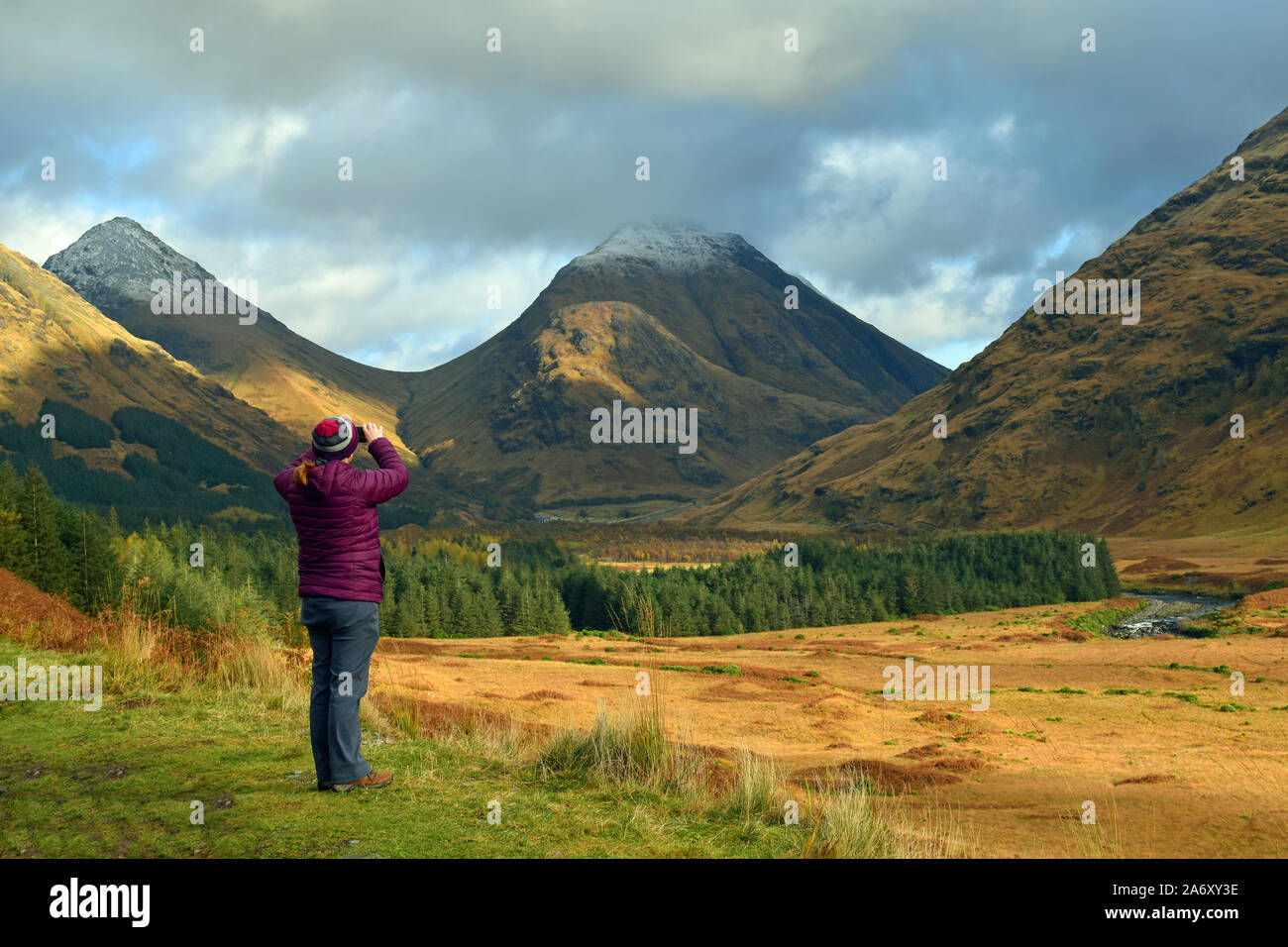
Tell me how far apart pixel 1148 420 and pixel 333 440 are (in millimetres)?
178095

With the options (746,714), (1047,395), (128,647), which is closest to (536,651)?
(746,714)

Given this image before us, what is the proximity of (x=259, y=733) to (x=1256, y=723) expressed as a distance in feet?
107

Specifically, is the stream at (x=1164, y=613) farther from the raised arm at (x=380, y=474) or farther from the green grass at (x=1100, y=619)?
the raised arm at (x=380, y=474)

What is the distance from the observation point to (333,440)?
759cm

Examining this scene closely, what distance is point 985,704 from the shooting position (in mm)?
36000

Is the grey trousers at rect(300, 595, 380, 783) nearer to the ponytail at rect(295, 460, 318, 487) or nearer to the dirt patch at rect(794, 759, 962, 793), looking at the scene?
the ponytail at rect(295, 460, 318, 487)

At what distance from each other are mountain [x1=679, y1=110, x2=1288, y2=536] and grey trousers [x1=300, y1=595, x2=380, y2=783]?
139826mm

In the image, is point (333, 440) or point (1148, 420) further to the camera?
point (1148, 420)

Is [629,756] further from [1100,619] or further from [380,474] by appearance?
[1100,619]

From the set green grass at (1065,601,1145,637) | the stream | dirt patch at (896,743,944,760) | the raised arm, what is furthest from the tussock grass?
green grass at (1065,601,1145,637)

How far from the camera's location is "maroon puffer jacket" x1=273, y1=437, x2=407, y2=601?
24.7 ft

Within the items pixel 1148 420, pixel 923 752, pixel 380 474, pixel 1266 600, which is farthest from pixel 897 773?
pixel 1148 420

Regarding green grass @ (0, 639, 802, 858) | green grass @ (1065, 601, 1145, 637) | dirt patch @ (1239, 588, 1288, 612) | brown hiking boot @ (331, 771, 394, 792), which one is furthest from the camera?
green grass @ (1065, 601, 1145, 637)

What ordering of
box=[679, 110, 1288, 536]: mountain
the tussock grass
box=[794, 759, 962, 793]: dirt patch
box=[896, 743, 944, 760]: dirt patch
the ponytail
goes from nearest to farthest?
the ponytail < the tussock grass < box=[794, 759, 962, 793]: dirt patch < box=[896, 743, 944, 760]: dirt patch < box=[679, 110, 1288, 536]: mountain
